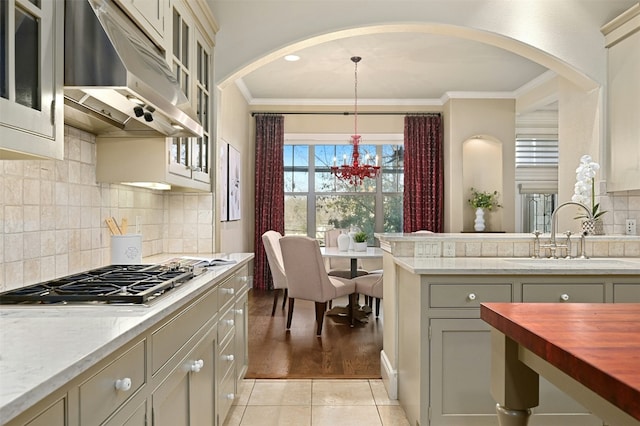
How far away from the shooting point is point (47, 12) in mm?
1379

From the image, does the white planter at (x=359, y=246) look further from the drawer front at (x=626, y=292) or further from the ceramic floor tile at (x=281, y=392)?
the drawer front at (x=626, y=292)

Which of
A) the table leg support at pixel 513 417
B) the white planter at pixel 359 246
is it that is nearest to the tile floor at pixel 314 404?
the table leg support at pixel 513 417

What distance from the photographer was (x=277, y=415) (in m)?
2.78

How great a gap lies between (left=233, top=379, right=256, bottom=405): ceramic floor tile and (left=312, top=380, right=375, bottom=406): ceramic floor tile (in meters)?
0.43

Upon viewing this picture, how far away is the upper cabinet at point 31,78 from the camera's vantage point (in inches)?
46.5

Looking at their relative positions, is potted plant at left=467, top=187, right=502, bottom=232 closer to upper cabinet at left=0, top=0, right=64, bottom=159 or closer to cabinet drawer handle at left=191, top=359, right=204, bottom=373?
cabinet drawer handle at left=191, top=359, right=204, bottom=373

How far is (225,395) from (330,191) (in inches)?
208

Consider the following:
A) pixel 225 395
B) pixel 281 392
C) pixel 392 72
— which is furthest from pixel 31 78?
pixel 392 72

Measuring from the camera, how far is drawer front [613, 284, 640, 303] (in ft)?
8.11

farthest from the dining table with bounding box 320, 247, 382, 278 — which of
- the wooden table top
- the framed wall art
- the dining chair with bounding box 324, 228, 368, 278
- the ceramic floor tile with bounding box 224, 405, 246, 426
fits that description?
the wooden table top

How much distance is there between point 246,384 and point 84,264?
4.94 feet

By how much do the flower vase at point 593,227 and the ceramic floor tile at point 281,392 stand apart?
222 cm

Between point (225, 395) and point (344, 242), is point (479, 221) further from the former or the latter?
point (225, 395)

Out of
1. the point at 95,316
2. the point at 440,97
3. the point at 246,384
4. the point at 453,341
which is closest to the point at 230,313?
the point at 246,384
